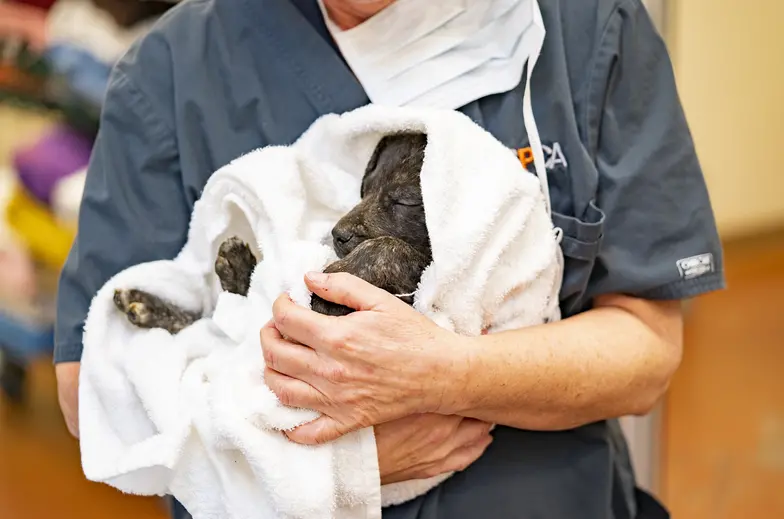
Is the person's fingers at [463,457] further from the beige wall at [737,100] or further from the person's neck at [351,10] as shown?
the beige wall at [737,100]

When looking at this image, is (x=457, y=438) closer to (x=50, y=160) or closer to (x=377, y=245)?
(x=377, y=245)

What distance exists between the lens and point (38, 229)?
8.20ft

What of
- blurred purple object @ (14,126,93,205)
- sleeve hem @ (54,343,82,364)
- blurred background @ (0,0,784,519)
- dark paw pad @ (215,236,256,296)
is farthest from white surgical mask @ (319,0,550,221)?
blurred purple object @ (14,126,93,205)

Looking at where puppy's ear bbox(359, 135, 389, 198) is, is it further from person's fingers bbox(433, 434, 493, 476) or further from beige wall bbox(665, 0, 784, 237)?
beige wall bbox(665, 0, 784, 237)

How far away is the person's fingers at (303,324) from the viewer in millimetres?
913

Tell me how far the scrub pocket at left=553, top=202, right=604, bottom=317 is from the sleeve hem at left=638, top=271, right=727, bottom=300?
95 mm

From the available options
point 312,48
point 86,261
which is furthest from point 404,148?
point 86,261

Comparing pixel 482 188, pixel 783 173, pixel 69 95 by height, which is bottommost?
pixel 783 173

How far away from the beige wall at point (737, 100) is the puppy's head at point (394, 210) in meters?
2.60

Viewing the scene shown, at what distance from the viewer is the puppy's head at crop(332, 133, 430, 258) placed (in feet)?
3.25

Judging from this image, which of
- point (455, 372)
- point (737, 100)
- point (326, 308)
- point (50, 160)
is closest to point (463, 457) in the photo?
point (455, 372)

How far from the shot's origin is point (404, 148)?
1033 mm

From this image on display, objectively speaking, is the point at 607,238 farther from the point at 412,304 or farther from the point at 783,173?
the point at 783,173

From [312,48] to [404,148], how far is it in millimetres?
215
